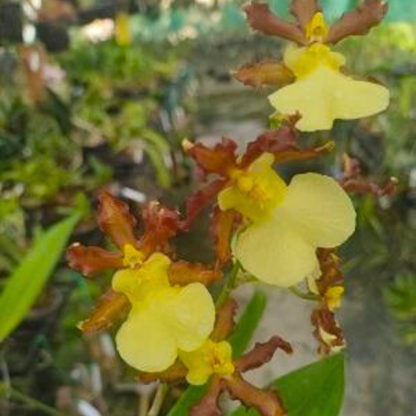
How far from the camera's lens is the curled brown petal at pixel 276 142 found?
496mm

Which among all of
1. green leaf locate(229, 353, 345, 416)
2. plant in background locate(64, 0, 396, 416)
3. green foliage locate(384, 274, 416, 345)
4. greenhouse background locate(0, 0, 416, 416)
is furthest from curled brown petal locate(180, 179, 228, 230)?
green foliage locate(384, 274, 416, 345)

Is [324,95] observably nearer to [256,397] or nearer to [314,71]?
[314,71]

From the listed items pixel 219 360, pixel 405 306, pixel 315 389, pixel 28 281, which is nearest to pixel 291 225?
pixel 219 360

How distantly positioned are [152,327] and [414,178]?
2.54 meters

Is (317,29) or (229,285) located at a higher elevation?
(317,29)

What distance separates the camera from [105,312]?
1.78 ft

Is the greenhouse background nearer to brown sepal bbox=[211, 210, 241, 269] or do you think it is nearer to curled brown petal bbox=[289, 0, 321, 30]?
curled brown petal bbox=[289, 0, 321, 30]

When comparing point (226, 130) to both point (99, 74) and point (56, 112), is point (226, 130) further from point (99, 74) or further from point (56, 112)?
point (56, 112)

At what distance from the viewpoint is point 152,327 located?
20.3 inches

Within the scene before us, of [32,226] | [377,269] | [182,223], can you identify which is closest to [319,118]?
[182,223]

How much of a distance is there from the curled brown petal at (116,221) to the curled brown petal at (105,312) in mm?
36

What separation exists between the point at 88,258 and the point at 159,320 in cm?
7

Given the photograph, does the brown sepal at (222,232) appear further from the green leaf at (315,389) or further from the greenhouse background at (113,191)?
the greenhouse background at (113,191)

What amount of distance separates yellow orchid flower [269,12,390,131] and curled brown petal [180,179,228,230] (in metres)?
0.07
